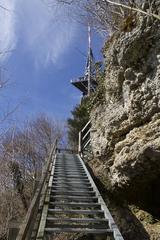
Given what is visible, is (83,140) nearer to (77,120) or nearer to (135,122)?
(77,120)

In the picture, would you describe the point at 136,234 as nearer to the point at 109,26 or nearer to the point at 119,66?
the point at 119,66

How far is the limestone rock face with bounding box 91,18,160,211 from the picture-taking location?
912 cm

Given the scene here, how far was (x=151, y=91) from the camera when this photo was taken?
9.08 metres

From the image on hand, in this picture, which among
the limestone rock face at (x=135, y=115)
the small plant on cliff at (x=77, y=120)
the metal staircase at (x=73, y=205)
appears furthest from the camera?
the small plant on cliff at (x=77, y=120)

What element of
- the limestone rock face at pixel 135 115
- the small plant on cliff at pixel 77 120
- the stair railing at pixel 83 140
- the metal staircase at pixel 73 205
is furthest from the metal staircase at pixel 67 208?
the small plant on cliff at pixel 77 120

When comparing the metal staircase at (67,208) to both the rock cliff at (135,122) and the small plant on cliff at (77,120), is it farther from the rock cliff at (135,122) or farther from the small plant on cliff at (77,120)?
the small plant on cliff at (77,120)

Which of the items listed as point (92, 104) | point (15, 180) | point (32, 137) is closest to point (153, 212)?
point (92, 104)

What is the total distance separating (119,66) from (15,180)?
12.3 metres

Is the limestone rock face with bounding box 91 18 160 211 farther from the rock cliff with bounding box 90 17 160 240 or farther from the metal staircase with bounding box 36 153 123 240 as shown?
the metal staircase with bounding box 36 153 123 240

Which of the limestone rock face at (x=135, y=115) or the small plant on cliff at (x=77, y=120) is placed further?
the small plant on cliff at (x=77, y=120)

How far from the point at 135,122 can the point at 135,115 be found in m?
0.22

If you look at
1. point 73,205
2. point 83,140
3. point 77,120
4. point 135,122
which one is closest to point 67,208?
point 73,205

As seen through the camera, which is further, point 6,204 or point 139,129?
point 6,204

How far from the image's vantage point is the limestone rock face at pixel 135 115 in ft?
29.9
